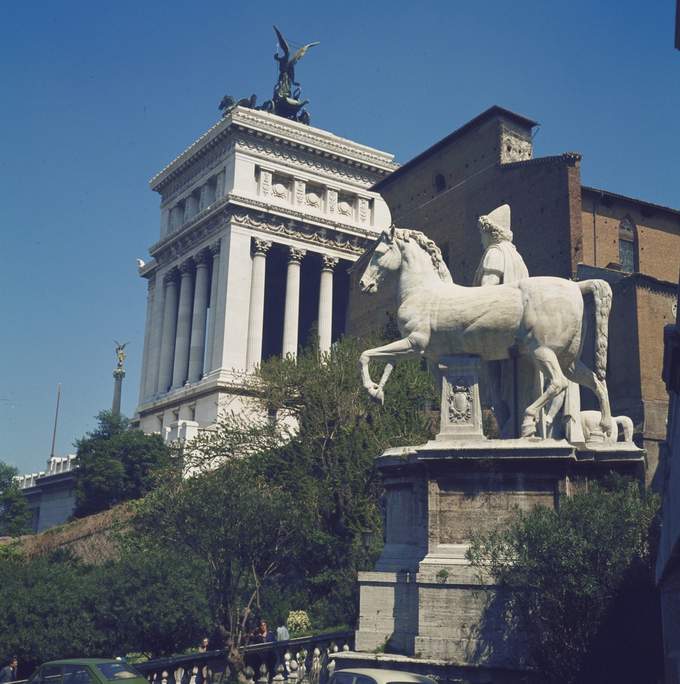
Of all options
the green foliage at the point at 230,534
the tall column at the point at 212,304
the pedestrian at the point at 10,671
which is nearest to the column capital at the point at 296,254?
the tall column at the point at 212,304

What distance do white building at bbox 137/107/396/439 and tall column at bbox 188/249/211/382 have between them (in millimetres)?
74

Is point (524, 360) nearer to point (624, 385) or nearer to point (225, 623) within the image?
point (225, 623)

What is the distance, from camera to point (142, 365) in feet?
242

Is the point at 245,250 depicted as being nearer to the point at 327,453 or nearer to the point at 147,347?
the point at 147,347

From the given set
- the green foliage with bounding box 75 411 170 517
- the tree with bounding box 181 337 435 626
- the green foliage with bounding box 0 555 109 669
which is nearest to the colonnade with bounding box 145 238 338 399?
the green foliage with bounding box 75 411 170 517

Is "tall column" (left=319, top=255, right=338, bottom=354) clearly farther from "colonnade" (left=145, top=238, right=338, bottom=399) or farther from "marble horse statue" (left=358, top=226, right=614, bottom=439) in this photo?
"marble horse statue" (left=358, top=226, right=614, bottom=439)

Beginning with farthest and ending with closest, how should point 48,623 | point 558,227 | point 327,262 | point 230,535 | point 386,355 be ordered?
point 327,262 → point 558,227 → point 230,535 → point 48,623 → point 386,355

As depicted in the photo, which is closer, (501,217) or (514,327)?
(514,327)

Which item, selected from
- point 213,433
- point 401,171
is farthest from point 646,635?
point 401,171

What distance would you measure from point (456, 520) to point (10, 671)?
447 inches

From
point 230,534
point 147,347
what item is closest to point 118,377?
point 147,347

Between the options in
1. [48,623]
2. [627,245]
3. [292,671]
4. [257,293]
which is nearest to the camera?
[292,671]

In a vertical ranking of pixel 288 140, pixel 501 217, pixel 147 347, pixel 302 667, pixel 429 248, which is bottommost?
pixel 302 667

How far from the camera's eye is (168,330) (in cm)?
7088
